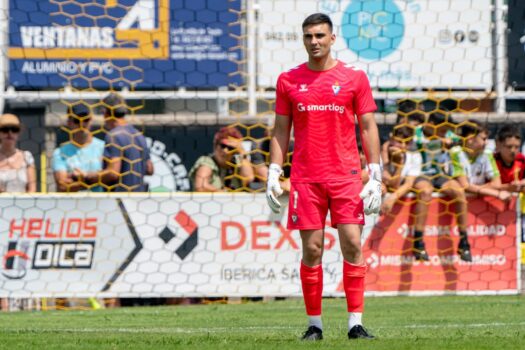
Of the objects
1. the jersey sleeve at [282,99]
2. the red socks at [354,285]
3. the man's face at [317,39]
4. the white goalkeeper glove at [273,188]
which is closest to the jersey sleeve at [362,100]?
the man's face at [317,39]

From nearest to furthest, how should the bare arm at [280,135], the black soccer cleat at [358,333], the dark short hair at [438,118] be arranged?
1. the black soccer cleat at [358,333]
2. the bare arm at [280,135]
3. the dark short hair at [438,118]

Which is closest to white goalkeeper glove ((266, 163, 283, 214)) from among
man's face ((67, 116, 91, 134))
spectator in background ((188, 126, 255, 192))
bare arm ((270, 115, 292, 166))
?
bare arm ((270, 115, 292, 166))

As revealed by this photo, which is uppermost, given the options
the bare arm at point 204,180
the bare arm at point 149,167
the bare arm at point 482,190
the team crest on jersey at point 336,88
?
the team crest on jersey at point 336,88

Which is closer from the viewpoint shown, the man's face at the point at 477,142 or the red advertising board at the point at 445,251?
the red advertising board at the point at 445,251

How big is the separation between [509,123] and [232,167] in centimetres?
331

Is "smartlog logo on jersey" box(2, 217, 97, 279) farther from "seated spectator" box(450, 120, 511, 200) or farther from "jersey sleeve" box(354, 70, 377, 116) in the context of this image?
"jersey sleeve" box(354, 70, 377, 116)

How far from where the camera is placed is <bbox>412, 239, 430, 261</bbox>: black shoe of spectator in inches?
534

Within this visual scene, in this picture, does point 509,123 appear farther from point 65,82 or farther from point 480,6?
point 65,82

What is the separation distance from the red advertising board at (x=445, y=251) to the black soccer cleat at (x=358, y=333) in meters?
5.37

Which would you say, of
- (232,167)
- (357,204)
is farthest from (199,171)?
(357,204)

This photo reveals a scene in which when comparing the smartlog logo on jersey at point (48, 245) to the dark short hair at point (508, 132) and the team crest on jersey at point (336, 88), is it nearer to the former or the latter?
the dark short hair at point (508, 132)

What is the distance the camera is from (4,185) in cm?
1350

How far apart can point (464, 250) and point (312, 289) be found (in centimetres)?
549

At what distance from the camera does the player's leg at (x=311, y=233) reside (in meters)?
8.27
